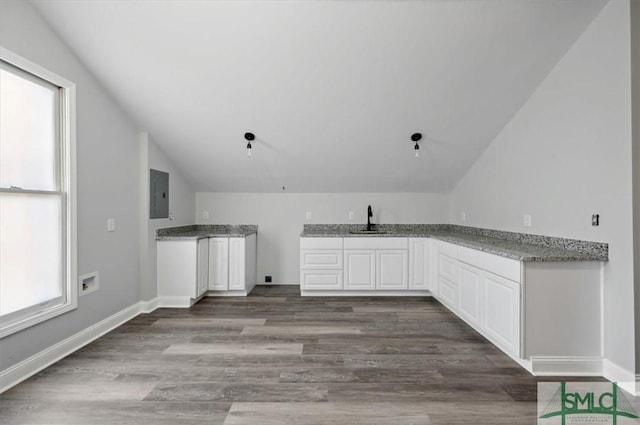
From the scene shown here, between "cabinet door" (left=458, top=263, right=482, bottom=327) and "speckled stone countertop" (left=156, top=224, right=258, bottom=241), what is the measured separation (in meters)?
2.64

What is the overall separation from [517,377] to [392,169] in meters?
2.67

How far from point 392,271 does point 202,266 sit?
2.41 metres

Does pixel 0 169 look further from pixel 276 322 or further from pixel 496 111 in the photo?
pixel 496 111

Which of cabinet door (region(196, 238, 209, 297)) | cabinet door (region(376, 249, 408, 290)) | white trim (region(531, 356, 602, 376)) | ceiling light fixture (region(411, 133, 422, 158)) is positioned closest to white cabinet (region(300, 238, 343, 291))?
cabinet door (region(376, 249, 408, 290))

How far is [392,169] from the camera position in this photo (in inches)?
167

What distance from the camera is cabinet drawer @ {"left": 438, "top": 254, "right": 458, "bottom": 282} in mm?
3402

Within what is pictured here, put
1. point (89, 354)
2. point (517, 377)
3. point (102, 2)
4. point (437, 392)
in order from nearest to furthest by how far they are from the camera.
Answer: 1. point (437, 392)
2. point (517, 377)
3. point (102, 2)
4. point (89, 354)

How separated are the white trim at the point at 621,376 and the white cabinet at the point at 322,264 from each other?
2.64 meters

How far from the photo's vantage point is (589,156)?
2336mm

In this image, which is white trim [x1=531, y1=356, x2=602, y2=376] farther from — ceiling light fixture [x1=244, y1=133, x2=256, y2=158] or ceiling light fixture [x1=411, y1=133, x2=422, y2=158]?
ceiling light fixture [x1=244, y1=133, x2=256, y2=158]

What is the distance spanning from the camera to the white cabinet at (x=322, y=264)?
13.9 ft

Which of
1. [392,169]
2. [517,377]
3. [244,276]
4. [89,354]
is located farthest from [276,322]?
[392,169]

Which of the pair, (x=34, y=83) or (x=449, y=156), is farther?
(x=449, y=156)

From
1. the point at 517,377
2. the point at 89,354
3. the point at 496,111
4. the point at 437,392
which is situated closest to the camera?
the point at 437,392
